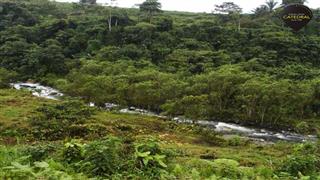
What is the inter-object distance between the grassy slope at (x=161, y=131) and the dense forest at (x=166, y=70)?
541mm

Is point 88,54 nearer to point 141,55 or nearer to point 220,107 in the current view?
point 141,55

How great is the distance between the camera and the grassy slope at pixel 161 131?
34906mm

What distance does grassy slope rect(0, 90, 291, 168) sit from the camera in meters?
34.9

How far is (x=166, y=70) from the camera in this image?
7125 centimetres

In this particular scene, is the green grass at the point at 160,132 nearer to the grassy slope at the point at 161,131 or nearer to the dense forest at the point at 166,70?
the grassy slope at the point at 161,131

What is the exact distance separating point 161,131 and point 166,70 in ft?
92.0

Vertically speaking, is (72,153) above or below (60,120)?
above

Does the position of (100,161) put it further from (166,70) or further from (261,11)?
(261,11)

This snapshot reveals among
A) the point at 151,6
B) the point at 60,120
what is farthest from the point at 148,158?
the point at 151,6

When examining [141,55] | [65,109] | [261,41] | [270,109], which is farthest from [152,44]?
[65,109]

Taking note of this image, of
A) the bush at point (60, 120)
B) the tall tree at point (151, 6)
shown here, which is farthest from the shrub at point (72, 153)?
the tall tree at point (151, 6)

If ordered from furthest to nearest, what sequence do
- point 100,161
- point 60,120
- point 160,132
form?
1. point 160,132
2. point 60,120
3. point 100,161

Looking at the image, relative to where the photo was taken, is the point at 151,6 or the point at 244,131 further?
the point at 151,6

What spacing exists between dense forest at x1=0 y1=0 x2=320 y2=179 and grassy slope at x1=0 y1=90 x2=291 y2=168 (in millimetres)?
541
